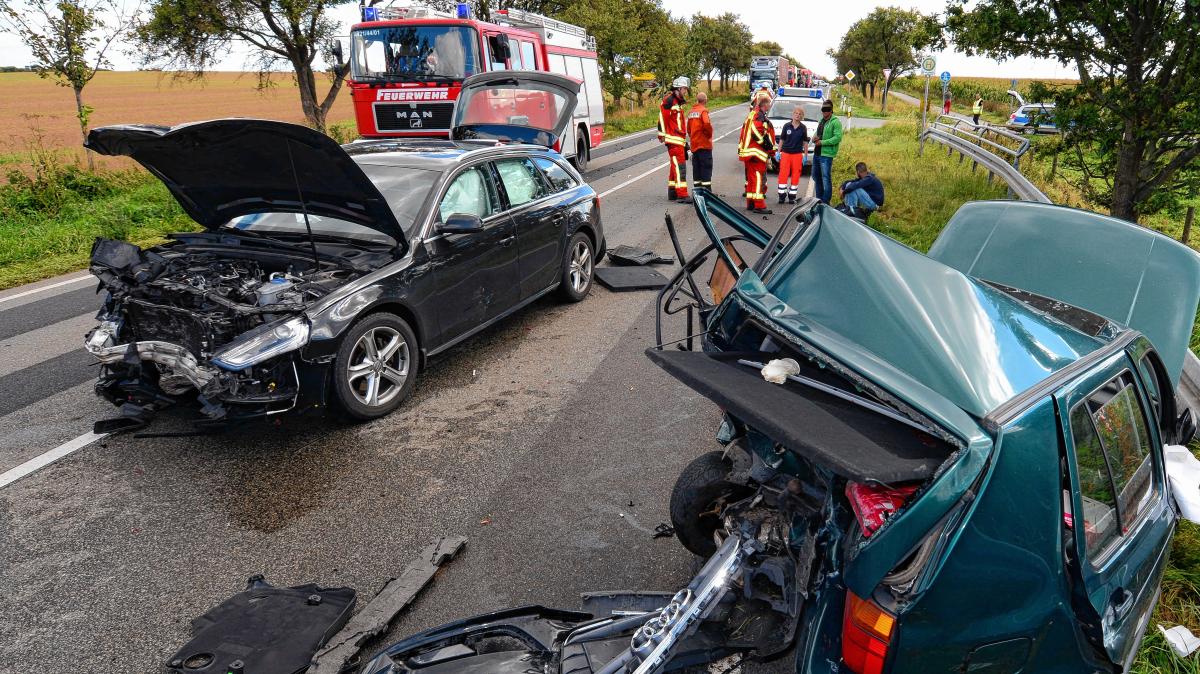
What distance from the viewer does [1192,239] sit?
12891 mm

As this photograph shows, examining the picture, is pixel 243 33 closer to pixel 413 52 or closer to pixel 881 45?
pixel 413 52

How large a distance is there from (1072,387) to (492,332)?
5.30m

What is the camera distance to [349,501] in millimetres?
4141

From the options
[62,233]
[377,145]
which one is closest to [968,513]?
[377,145]

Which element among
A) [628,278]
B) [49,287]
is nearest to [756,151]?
[628,278]

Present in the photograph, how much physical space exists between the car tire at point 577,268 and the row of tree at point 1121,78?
583 centimetres

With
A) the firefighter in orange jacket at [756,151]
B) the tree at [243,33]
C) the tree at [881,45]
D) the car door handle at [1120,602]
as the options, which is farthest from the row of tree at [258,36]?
the tree at [881,45]

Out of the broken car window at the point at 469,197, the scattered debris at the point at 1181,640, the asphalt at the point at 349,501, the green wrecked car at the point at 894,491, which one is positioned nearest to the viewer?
the green wrecked car at the point at 894,491

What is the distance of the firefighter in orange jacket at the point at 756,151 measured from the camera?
11.9 meters

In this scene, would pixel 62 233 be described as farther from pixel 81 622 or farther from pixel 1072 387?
pixel 1072 387

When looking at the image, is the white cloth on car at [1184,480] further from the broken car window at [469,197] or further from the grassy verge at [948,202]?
the broken car window at [469,197]

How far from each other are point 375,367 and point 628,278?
4.11m

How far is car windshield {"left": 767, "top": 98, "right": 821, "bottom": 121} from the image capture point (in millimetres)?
17750

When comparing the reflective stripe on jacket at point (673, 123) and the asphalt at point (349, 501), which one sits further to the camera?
the reflective stripe on jacket at point (673, 123)
